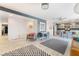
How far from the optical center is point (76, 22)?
3287mm

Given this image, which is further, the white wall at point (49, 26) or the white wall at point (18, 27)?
the white wall at point (18, 27)

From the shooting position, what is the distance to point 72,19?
335cm

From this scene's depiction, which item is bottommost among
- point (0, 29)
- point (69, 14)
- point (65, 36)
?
point (65, 36)

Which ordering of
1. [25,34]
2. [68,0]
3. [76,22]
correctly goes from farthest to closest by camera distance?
1. [25,34]
2. [76,22]
3. [68,0]

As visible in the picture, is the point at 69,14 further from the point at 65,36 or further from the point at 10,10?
the point at 10,10

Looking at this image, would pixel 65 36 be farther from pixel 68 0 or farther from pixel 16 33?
pixel 16 33

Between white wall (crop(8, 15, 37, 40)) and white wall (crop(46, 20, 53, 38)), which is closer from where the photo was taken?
white wall (crop(46, 20, 53, 38))

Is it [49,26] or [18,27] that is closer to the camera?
[49,26]

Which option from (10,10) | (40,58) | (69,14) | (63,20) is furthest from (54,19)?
(10,10)

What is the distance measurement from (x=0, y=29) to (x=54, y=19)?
2410mm

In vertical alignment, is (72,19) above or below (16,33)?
above

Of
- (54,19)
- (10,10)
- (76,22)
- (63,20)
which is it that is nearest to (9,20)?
(10,10)

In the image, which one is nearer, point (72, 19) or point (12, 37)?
point (72, 19)

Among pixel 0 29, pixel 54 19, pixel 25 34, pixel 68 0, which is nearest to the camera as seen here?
pixel 68 0
